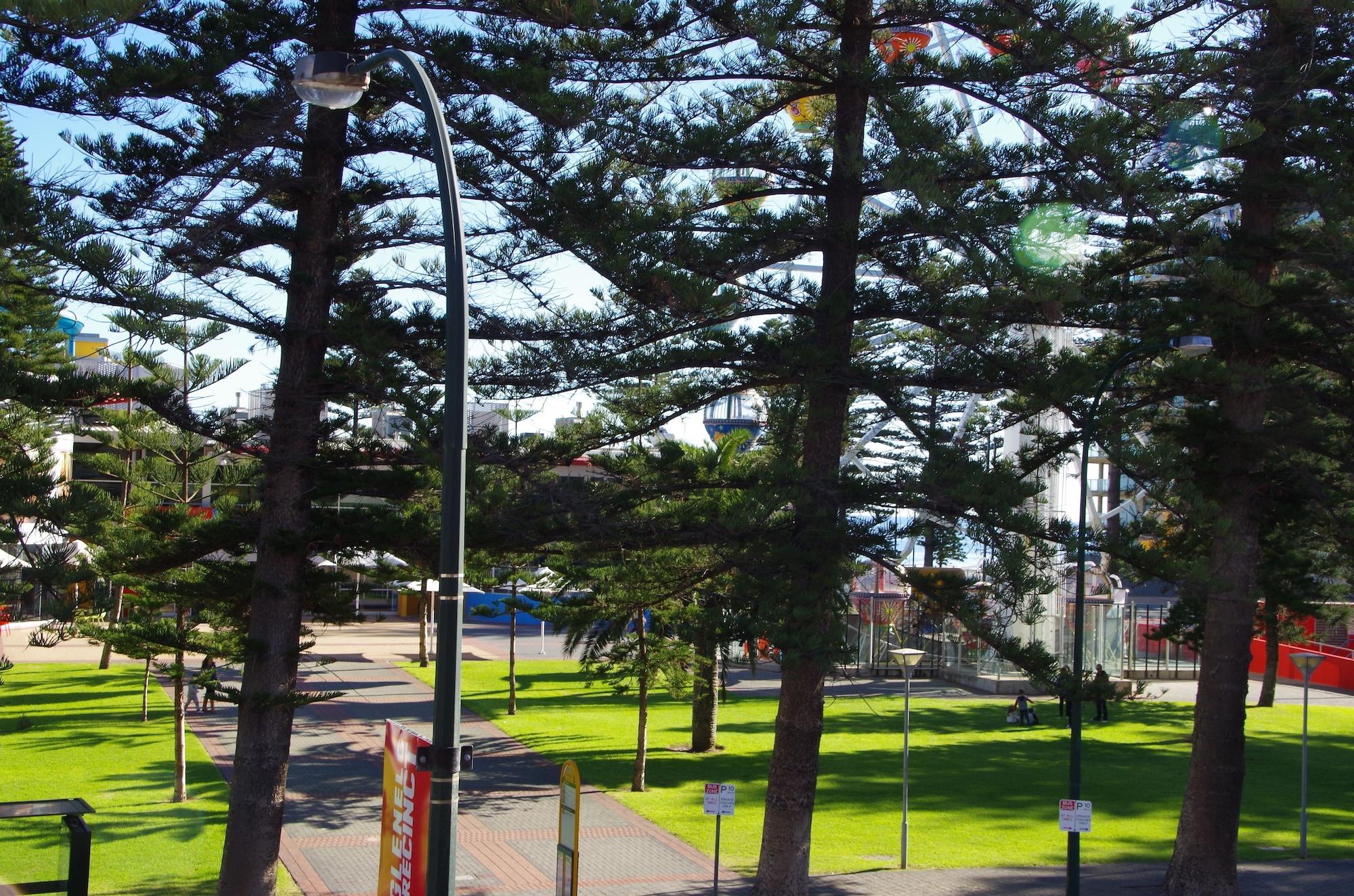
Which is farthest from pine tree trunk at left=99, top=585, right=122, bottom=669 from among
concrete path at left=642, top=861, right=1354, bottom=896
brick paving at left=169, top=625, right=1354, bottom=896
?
concrete path at left=642, top=861, right=1354, bottom=896

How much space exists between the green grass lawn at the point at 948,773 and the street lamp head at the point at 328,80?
12726 mm

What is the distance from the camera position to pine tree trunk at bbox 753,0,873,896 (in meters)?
11.5

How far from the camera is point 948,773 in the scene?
77.6 feet

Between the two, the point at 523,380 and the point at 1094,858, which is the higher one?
the point at 523,380

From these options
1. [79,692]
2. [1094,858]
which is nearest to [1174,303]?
[1094,858]

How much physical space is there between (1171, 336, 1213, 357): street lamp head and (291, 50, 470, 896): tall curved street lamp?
9.38 m

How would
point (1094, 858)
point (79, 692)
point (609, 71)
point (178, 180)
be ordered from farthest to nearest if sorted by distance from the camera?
point (79, 692) → point (1094, 858) → point (609, 71) → point (178, 180)

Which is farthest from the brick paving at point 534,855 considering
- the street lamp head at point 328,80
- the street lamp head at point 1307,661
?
the street lamp head at point 328,80

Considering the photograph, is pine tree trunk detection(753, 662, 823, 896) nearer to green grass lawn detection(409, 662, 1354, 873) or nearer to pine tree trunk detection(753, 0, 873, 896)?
pine tree trunk detection(753, 0, 873, 896)

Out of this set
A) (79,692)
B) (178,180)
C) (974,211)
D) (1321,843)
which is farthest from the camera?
(79,692)

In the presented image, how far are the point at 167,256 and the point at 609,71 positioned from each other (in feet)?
16.0

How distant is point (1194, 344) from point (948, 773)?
1331cm

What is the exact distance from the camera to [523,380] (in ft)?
40.3

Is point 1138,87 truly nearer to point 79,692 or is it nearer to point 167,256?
point 167,256
